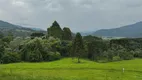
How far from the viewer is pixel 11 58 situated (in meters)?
98.5

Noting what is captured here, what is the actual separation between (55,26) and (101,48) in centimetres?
2999

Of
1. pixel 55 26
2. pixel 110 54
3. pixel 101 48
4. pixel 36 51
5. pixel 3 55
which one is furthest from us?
pixel 55 26

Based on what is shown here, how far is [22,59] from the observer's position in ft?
339

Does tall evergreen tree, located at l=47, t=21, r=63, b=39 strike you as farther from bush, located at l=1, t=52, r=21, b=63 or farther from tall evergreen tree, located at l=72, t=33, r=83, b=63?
tall evergreen tree, located at l=72, t=33, r=83, b=63

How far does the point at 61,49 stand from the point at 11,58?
2523 cm

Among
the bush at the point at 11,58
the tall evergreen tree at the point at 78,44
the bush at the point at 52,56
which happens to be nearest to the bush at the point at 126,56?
the tall evergreen tree at the point at 78,44

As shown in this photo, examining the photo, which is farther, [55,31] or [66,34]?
[66,34]

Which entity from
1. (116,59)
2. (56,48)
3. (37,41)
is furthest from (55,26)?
(116,59)

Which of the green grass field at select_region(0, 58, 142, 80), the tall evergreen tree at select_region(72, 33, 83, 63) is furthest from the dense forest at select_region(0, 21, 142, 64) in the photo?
the green grass field at select_region(0, 58, 142, 80)

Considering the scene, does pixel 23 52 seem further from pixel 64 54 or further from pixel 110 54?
pixel 110 54

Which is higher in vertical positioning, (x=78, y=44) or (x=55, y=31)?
(x=55, y=31)

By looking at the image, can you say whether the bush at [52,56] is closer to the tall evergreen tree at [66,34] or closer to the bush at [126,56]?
the bush at [126,56]

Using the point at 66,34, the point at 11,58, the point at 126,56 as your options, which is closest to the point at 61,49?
the point at 66,34

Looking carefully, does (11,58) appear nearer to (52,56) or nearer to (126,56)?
(52,56)
